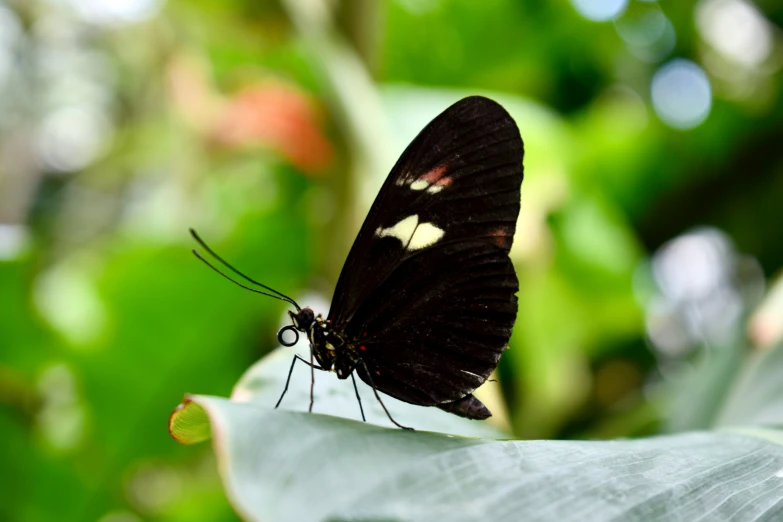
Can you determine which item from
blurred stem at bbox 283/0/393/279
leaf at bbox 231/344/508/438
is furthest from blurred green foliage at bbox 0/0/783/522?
leaf at bbox 231/344/508/438

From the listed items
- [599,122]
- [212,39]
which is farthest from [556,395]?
[212,39]

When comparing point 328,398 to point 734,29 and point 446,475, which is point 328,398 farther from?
point 734,29

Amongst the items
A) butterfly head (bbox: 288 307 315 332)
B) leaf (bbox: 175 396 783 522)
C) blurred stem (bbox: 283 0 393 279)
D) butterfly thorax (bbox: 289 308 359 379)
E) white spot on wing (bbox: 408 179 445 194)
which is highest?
blurred stem (bbox: 283 0 393 279)

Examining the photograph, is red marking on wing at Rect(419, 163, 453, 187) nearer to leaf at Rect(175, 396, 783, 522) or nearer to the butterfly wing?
the butterfly wing

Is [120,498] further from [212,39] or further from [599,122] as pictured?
[599,122]

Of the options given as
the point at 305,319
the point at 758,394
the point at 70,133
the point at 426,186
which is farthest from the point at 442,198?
the point at 70,133

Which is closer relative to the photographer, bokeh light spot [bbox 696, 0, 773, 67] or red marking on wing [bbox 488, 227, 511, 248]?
red marking on wing [bbox 488, 227, 511, 248]
